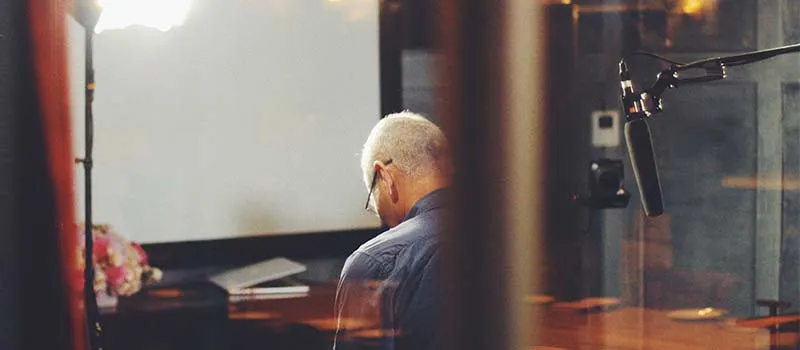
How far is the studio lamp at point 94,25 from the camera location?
1933 mm

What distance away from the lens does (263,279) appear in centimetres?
282

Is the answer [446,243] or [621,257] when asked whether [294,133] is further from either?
[446,243]

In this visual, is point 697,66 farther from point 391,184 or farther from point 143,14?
point 143,14

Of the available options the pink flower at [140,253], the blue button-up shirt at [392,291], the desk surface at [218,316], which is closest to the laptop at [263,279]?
the desk surface at [218,316]

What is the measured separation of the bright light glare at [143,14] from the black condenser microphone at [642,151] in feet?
4.58

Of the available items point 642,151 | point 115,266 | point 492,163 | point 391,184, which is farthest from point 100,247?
point 492,163

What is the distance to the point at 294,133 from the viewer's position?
3.02m

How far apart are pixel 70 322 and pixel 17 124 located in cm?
25

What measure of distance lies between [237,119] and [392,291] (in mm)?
1339

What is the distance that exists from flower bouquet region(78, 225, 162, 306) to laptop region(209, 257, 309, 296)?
8.6 inches

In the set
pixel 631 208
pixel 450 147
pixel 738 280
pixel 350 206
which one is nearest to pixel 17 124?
pixel 450 147

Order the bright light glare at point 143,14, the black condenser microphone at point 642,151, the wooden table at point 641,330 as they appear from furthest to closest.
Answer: the wooden table at point 641,330, the bright light glare at point 143,14, the black condenser microphone at point 642,151

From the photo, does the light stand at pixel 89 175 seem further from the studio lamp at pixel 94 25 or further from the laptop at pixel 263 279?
the laptop at pixel 263 279

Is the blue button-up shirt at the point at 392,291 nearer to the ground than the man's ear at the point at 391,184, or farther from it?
nearer to the ground
